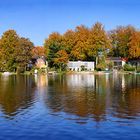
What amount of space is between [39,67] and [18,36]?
13.8m

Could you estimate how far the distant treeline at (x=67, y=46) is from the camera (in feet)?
357

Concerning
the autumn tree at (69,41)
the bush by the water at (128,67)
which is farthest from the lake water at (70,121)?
the autumn tree at (69,41)

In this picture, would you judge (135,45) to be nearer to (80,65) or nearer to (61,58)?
(80,65)

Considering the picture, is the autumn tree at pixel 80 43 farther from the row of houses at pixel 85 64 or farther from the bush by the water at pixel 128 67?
the bush by the water at pixel 128 67

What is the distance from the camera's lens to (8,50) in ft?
367

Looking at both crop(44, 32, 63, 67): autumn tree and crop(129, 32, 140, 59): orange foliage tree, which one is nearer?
crop(129, 32, 140, 59): orange foliage tree

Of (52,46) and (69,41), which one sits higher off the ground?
(69,41)

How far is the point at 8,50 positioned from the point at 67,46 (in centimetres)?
1878

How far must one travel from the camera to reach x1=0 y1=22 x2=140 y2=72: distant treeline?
357ft

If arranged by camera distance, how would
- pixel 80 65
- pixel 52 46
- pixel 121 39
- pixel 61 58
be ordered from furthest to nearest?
pixel 121 39 < pixel 80 65 < pixel 52 46 < pixel 61 58

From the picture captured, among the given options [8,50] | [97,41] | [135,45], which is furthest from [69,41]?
[135,45]

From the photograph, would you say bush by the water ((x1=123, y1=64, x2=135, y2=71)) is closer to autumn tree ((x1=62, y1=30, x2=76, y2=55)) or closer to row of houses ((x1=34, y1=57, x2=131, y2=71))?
row of houses ((x1=34, y1=57, x2=131, y2=71))

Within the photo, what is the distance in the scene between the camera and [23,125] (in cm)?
1806

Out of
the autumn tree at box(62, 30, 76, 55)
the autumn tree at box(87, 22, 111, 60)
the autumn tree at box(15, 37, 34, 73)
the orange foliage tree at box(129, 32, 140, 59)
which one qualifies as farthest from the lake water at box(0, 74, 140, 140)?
the autumn tree at box(62, 30, 76, 55)
